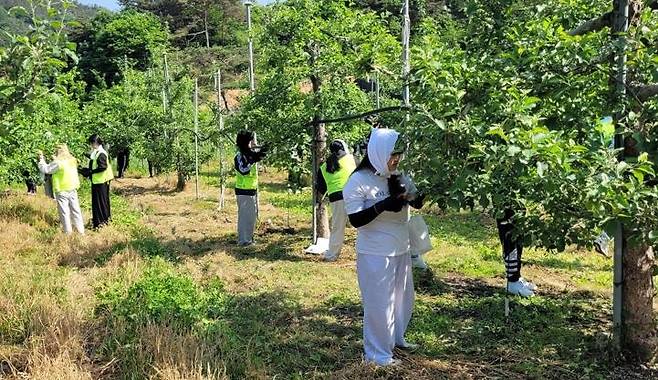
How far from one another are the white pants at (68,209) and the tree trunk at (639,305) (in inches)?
331

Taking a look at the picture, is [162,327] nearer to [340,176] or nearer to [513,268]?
[513,268]

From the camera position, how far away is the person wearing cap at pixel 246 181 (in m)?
8.91

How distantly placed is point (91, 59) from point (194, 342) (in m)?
47.2

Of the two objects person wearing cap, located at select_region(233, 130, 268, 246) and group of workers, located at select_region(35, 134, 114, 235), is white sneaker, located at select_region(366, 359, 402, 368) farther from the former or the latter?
group of workers, located at select_region(35, 134, 114, 235)

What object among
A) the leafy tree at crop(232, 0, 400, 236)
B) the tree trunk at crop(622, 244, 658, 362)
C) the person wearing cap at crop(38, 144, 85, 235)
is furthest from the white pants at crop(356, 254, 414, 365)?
the person wearing cap at crop(38, 144, 85, 235)

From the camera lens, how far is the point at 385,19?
8461mm

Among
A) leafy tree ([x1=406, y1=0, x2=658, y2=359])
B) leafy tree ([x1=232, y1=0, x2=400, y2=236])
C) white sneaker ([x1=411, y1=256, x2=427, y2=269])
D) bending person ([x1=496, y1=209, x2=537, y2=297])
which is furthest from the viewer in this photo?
leafy tree ([x1=232, y1=0, x2=400, y2=236])

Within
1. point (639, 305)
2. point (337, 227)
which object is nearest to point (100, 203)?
point (337, 227)

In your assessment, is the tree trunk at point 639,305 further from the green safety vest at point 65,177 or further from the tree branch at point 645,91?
the green safety vest at point 65,177

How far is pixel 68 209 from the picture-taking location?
10.1 meters

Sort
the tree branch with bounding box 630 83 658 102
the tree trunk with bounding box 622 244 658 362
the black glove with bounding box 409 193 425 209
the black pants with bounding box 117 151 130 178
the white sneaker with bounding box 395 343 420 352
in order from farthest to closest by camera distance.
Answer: the black pants with bounding box 117 151 130 178
the white sneaker with bounding box 395 343 420 352
the tree trunk with bounding box 622 244 658 362
the black glove with bounding box 409 193 425 209
the tree branch with bounding box 630 83 658 102

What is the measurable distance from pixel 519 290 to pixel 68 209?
24.2 feet

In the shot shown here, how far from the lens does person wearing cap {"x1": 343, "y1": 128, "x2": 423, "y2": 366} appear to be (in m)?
4.08

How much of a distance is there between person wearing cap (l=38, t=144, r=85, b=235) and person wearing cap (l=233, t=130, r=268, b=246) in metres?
2.86
